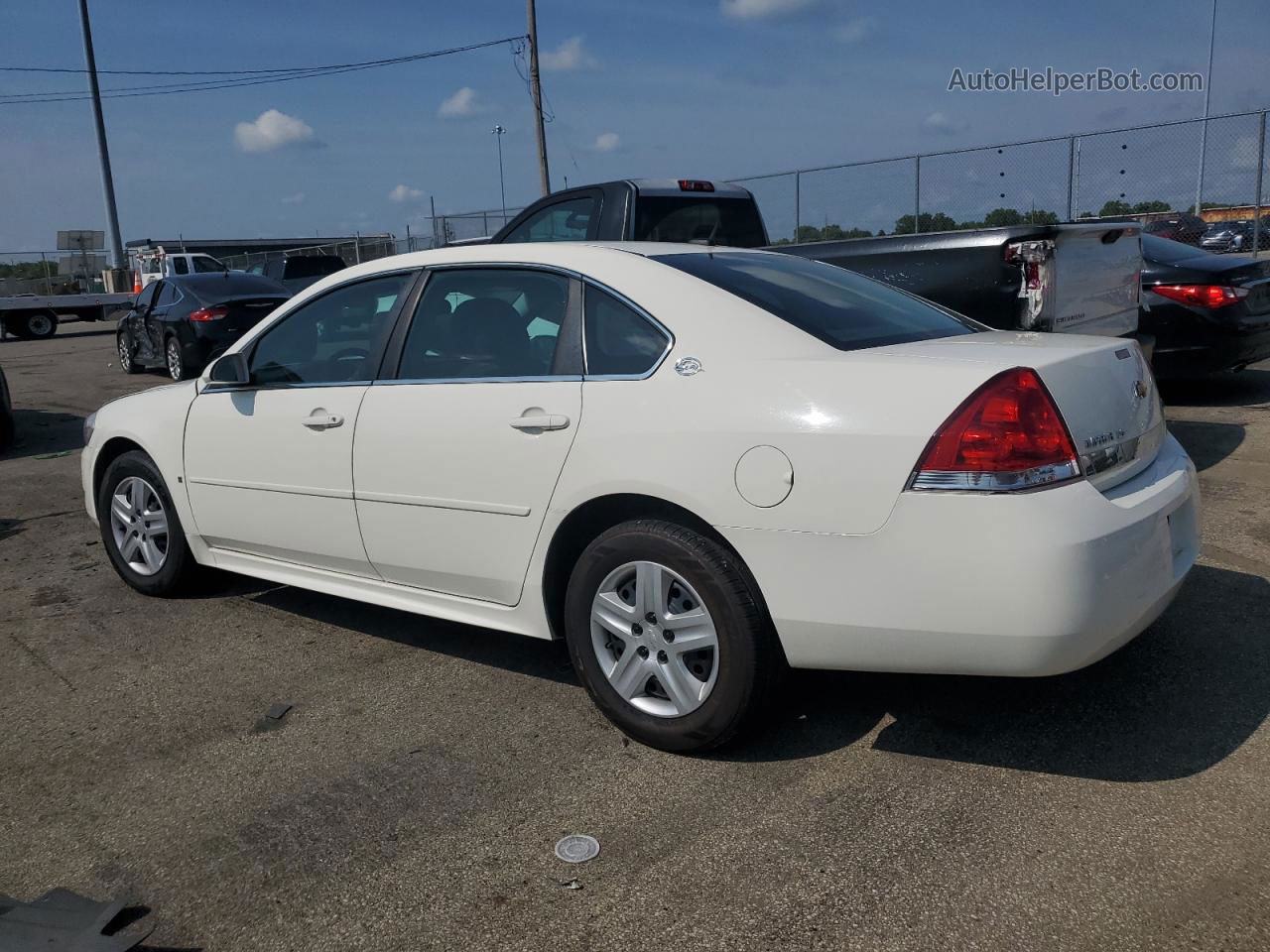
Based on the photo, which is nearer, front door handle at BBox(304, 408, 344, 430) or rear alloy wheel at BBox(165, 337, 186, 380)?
front door handle at BBox(304, 408, 344, 430)

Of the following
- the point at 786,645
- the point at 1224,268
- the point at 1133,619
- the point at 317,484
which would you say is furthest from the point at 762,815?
the point at 1224,268

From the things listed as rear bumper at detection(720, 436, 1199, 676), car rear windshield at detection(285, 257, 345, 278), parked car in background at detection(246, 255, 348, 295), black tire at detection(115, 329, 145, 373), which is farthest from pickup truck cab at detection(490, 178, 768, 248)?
car rear windshield at detection(285, 257, 345, 278)

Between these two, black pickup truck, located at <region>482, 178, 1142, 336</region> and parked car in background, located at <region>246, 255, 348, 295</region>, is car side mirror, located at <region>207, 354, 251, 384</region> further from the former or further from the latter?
parked car in background, located at <region>246, 255, 348, 295</region>

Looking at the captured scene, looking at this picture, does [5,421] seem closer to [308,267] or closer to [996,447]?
[996,447]

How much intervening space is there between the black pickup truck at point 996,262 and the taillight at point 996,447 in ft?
11.0

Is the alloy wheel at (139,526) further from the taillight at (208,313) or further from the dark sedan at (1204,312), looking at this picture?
the taillight at (208,313)

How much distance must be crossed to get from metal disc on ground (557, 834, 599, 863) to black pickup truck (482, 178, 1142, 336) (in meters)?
4.21

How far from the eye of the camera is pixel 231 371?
4445 millimetres

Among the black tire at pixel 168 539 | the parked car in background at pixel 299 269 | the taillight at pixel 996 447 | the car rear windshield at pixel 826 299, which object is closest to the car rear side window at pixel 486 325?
the car rear windshield at pixel 826 299

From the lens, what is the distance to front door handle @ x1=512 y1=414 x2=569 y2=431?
339 cm

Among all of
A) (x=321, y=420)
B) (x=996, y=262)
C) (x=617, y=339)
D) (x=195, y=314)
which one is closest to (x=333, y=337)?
(x=321, y=420)

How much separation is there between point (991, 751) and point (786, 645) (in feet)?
2.45

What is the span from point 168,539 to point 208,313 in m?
10.1

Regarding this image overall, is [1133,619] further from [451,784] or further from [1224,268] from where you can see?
[1224,268]
